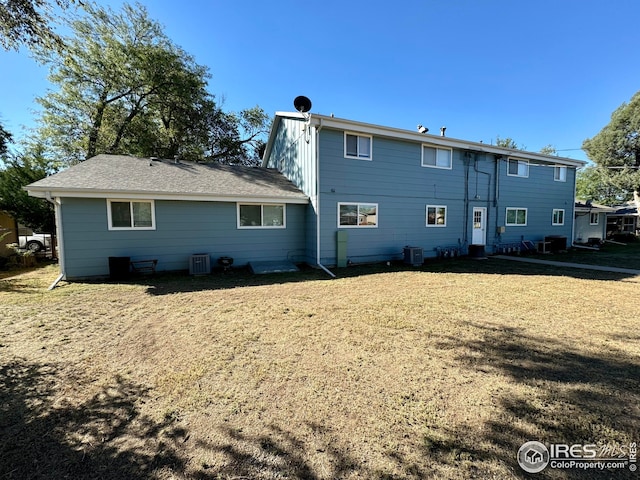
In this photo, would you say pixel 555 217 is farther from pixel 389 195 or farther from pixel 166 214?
pixel 166 214

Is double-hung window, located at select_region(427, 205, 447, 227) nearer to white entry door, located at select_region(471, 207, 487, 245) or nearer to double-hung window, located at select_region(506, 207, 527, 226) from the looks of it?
white entry door, located at select_region(471, 207, 487, 245)

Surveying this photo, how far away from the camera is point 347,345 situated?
3.90m

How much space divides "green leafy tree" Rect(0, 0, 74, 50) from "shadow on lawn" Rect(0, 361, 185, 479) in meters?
5.31

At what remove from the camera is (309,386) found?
2.95m

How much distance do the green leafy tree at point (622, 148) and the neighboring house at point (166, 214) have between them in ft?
99.6

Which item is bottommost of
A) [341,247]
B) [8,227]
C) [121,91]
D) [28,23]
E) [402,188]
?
[341,247]

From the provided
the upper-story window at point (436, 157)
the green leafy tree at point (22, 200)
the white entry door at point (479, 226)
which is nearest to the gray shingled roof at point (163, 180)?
the green leafy tree at point (22, 200)

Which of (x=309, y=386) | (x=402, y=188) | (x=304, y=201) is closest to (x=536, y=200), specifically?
(x=402, y=188)

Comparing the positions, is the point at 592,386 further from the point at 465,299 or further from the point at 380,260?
the point at 380,260

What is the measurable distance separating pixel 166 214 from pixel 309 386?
8250 mm

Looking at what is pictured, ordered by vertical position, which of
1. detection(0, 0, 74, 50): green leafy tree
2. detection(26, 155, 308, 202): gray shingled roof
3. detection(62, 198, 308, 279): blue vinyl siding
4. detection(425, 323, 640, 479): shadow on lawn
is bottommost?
detection(425, 323, 640, 479): shadow on lawn

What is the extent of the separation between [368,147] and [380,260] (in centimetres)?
457

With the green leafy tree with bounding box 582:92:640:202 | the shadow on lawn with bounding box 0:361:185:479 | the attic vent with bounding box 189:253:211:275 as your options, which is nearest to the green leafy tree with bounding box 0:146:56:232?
the attic vent with bounding box 189:253:211:275

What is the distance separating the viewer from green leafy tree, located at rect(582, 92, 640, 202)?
925 inches
